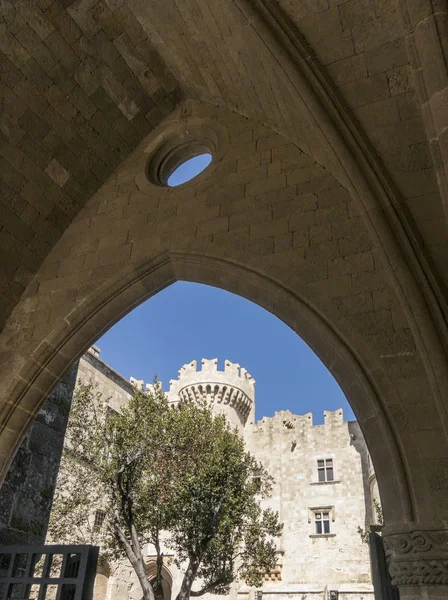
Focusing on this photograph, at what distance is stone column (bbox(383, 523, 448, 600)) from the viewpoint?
2.78 metres

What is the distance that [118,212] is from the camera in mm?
5578

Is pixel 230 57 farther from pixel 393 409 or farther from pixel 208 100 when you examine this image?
pixel 393 409

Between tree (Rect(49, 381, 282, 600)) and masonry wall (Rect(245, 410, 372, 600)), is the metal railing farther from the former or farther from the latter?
masonry wall (Rect(245, 410, 372, 600))

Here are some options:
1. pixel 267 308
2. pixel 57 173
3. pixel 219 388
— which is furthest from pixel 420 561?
pixel 219 388

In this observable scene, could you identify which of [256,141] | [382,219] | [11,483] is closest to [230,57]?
[256,141]

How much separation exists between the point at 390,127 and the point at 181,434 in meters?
9.56

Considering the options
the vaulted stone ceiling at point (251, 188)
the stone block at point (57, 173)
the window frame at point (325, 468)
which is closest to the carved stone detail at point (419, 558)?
the vaulted stone ceiling at point (251, 188)

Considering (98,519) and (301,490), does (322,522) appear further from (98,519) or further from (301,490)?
(98,519)

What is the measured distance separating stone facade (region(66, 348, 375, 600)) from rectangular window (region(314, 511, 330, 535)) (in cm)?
8

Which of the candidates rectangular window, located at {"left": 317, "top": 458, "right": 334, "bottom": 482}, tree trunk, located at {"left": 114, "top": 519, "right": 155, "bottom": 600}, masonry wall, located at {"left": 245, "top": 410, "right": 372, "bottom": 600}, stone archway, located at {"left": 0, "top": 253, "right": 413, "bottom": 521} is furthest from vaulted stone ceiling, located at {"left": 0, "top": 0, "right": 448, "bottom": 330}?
rectangular window, located at {"left": 317, "top": 458, "right": 334, "bottom": 482}

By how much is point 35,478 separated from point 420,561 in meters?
3.67

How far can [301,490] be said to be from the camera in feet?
67.2

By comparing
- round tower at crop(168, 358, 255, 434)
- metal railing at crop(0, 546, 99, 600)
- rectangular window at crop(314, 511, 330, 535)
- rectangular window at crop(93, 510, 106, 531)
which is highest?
round tower at crop(168, 358, 255, 434)

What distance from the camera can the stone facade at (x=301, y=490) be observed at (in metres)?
18.0
